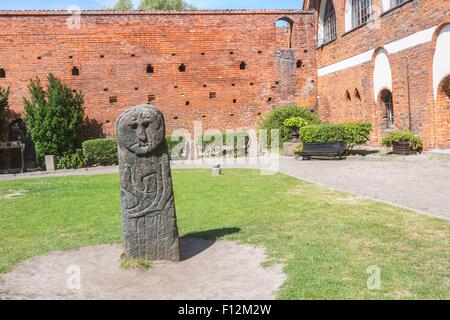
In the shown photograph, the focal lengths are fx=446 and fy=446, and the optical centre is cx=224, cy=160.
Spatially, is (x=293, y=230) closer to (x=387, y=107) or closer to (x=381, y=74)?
(x=381, y=74)

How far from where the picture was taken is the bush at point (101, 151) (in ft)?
57.5

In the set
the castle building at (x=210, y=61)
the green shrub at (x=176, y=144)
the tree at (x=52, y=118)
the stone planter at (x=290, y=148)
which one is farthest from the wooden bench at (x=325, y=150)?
the tree at (x=52, y=118)

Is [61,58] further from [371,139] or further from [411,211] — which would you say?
[411,211]

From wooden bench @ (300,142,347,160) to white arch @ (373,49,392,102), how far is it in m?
3.24

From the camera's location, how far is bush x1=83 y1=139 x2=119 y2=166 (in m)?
17.5

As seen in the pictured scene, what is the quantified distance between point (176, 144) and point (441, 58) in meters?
10.4

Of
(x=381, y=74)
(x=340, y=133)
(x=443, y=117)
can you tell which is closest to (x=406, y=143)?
(x=443, y=117)

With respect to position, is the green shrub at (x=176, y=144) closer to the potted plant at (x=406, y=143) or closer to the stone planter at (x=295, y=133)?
the stone planter at (x=295, y=133)

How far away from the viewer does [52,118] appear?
17.5 meters

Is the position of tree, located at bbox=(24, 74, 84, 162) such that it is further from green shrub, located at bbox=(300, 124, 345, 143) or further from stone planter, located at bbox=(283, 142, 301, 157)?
green shrub, located at bbox=(300, 124, 345, 143)

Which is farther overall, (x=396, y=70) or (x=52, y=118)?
(x=52, y=118)

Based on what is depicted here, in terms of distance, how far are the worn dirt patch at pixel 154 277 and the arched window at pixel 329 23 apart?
17.3 metres

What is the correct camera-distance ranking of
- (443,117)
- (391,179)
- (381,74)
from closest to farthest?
(391,179)
(443,117)
(381,74)

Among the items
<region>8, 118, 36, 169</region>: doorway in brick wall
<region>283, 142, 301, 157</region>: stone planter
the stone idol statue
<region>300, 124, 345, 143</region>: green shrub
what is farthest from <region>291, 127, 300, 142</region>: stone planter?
the stone idol statue
